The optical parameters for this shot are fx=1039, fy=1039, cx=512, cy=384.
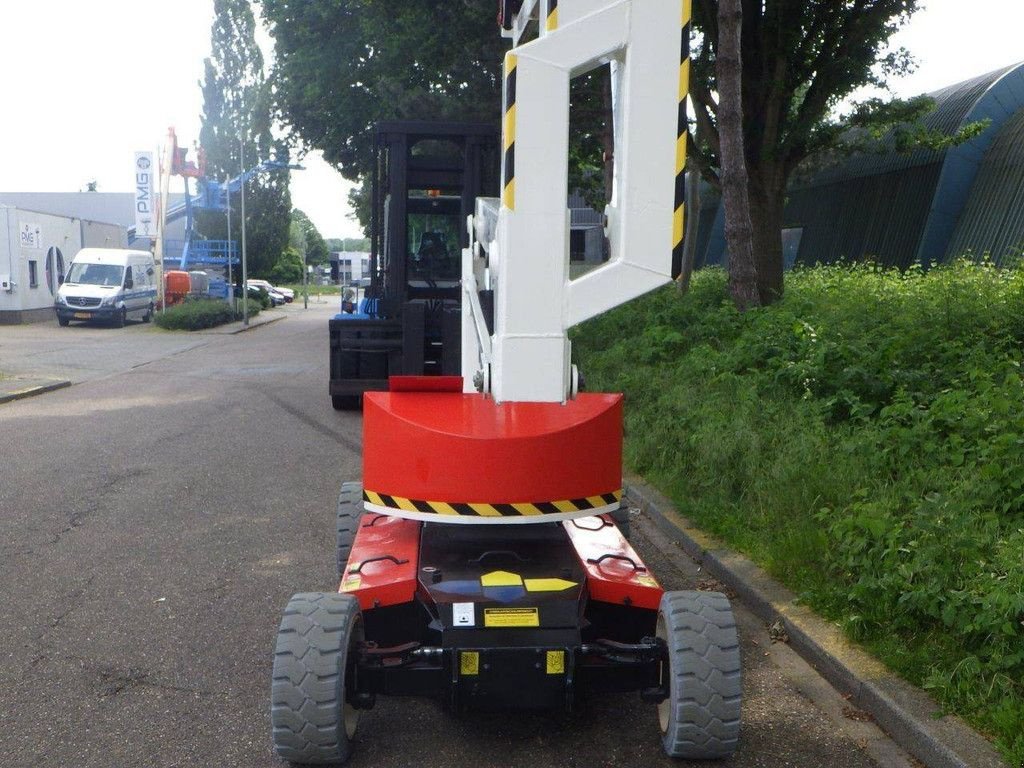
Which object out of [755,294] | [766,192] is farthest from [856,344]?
[766,192]

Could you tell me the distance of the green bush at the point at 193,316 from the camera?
33000mm

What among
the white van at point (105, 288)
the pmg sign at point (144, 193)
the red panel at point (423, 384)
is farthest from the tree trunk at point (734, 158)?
the pmg sign at point (144, 193)

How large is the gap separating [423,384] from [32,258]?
114 ft

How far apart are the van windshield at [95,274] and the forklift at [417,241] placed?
23.9m

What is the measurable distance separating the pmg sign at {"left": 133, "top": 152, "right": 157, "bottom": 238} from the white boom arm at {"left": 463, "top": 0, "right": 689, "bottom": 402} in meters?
35.9

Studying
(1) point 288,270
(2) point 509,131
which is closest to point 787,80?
(2) point 509,131

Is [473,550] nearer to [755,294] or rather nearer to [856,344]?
[856,344]

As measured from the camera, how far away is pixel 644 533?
765 centimetres

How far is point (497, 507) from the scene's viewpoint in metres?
3.94

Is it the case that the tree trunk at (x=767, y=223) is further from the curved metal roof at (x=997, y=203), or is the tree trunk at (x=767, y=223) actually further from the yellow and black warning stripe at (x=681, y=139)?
the yellow and black warning stripe at (x=681, y=139)

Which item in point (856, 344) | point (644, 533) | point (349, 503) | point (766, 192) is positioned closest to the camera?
point (349, 503)

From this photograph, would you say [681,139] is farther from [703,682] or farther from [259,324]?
[259,324]

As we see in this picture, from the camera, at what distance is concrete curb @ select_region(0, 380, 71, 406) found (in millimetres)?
15164

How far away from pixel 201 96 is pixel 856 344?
59.1 metres
